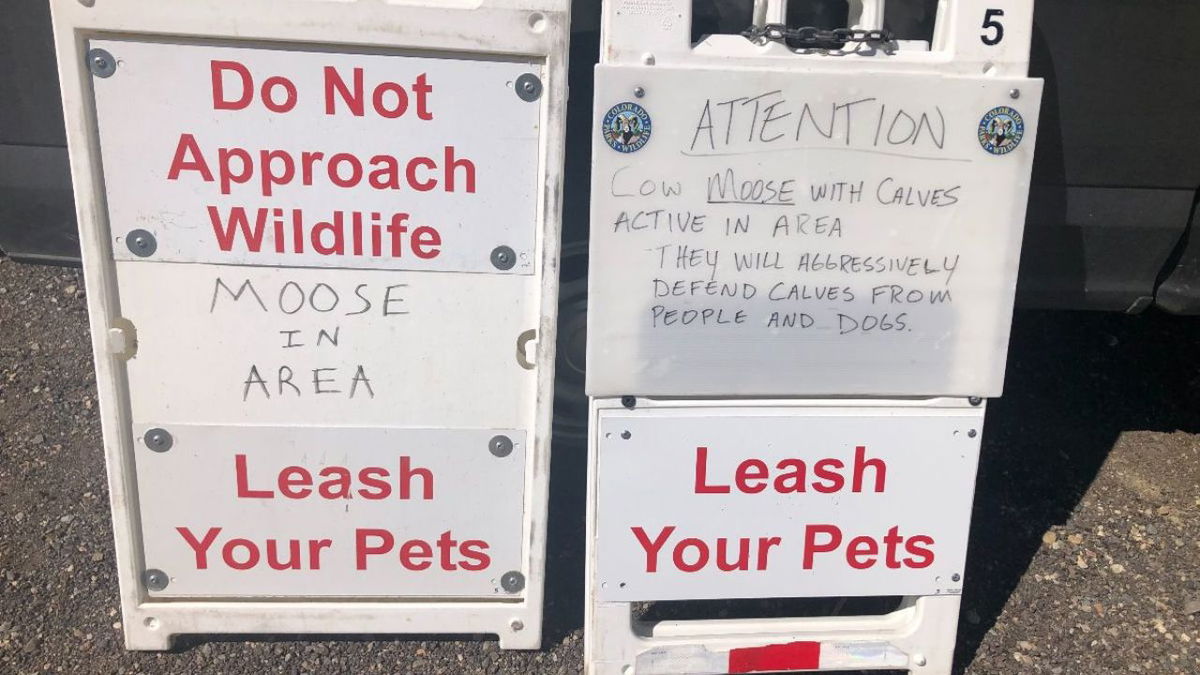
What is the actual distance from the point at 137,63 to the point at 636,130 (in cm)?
97

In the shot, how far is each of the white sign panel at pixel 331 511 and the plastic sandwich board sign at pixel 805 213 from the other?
1.40 feet

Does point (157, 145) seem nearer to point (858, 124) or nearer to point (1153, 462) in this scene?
point (858, 124)

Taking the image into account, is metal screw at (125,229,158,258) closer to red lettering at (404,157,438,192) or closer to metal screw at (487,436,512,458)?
red lettering at (404,157,438,192)

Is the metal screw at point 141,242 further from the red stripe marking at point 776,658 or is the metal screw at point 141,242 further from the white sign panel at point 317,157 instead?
the red stripe marking at point 776,658

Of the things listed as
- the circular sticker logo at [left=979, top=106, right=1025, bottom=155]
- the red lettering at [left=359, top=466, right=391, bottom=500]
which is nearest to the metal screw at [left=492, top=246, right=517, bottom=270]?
the red lettering at [left=359, top=466, right=391, bottom=500]

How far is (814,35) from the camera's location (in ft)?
6.85

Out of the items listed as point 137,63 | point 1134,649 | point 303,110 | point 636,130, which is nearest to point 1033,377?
point 1134,649

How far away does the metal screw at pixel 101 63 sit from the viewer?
6.68ft

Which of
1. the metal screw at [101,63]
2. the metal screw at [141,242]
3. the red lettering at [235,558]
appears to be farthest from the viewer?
the red lettering at [235,558]

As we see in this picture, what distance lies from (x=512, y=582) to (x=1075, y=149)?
1.73 m

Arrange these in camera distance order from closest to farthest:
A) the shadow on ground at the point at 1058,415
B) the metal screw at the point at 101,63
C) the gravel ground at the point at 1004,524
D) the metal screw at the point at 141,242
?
the metal screw at the point at 101,63 → the metal screw at the point at 141,242 → the gravel ground at the point at 1004,524 → the shadow on ground at the point at 1058,415

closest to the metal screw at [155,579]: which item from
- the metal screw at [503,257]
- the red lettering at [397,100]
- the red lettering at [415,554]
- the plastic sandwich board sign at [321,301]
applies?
the plastic sandwich board sign at [321,301]

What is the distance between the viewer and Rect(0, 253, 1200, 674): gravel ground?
8.38 ft

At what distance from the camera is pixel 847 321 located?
7.33 feet
